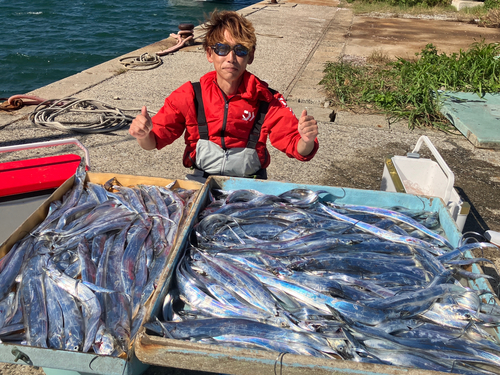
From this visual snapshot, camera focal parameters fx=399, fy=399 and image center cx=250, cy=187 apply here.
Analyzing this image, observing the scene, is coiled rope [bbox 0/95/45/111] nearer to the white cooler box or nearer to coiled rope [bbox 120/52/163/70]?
coiled rope [bbox 120/52/163/70]

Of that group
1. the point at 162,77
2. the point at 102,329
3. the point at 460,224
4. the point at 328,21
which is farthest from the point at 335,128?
the point at 328,21

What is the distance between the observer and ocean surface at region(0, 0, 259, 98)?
1410 cm

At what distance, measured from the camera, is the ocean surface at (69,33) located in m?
14.1

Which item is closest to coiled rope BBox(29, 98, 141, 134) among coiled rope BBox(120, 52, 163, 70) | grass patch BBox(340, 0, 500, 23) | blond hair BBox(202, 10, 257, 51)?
coiled rope BBox(120, 52, 163, 70)

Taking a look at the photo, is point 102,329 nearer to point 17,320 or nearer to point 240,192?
point 17,320

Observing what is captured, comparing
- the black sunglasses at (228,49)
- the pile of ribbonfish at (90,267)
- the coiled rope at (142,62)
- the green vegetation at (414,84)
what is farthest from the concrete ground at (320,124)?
the black sunglasses at (228,49)

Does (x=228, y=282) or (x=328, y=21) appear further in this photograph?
(x=328, y=21)

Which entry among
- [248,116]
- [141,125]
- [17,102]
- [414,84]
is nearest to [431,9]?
[414,84]

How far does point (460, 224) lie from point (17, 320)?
312 cm

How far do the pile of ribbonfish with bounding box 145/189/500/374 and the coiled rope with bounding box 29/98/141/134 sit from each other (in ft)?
12.2

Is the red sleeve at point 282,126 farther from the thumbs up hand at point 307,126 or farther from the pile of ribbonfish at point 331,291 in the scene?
the pile of ribbonfish at point 331,291

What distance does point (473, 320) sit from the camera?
6.75 feet

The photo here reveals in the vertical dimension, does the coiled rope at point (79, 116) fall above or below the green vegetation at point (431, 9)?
below

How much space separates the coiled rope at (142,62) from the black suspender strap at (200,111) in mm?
6379
